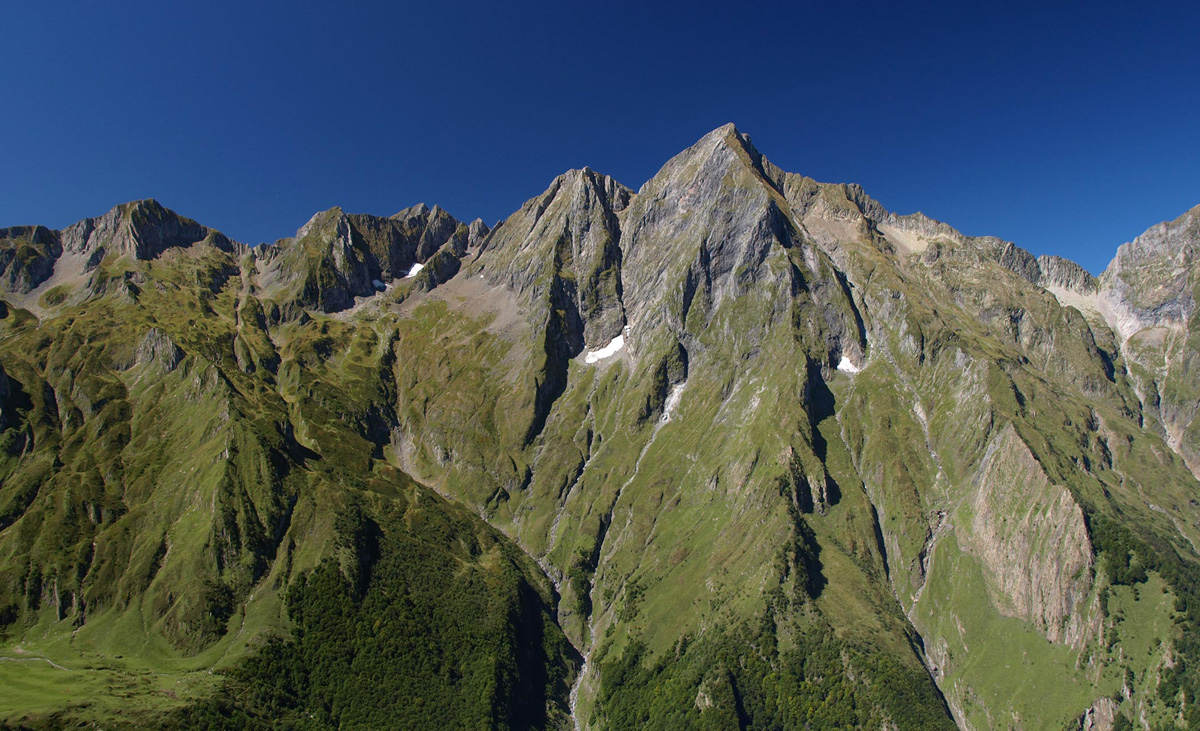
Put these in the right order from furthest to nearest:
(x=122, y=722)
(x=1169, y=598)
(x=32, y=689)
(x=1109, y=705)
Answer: (x=1169, y=598)
(x=1109, y=705)
(x=32, y=689)
(x=122, y=722)

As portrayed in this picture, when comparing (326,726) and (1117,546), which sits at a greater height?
(1117,546)

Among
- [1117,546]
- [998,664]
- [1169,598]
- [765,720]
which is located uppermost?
[1117,546]

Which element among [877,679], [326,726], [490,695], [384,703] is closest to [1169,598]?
[877,679]

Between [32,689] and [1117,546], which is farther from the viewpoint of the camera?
[1117,546]

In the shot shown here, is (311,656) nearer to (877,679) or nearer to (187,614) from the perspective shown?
(187,614)

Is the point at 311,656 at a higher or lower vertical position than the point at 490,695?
higher

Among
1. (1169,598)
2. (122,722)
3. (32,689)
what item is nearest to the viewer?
(122,722)

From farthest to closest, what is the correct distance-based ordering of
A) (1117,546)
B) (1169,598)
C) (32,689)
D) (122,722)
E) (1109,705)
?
(1117,546) < (1169,598) < (1109,705) < (32,689) < (122,722)

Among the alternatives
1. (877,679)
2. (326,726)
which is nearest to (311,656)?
(326,726)

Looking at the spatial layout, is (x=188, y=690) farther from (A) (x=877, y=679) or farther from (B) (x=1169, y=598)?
(B) (x=1169, y=598)
